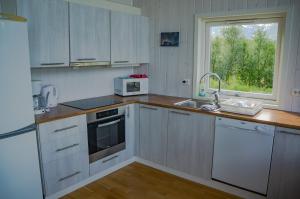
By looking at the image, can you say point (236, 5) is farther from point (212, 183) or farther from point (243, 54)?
point (212, 183)

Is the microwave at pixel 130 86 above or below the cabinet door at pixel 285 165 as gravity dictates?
above

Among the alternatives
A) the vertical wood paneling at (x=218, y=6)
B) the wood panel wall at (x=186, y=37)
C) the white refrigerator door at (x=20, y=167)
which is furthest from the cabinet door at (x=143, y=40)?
the white refrigerator door at (x=20, y=167)

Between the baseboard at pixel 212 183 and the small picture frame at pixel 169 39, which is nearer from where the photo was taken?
the baseboard at pixel 212 183

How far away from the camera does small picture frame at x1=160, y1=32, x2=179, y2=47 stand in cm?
339

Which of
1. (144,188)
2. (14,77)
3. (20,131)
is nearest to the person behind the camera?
(14,77)

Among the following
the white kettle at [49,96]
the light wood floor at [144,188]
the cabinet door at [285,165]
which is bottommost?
the light wood floor at [144,188]

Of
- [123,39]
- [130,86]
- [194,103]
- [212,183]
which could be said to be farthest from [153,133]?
[123,39]

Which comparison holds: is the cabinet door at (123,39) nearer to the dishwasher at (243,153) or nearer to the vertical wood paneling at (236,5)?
the vertical wood paneling at (236,5)

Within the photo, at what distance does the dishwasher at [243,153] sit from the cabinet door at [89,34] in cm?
164

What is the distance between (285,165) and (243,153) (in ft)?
1.26

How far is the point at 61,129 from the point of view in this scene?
247 centimetres

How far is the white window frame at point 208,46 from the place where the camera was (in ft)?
9.09

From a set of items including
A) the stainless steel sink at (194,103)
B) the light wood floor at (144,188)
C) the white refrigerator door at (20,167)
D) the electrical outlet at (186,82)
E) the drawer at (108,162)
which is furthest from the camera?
the electrical outlet at (186,82)

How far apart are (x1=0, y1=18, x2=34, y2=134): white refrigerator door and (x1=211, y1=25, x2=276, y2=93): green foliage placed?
2.30m
